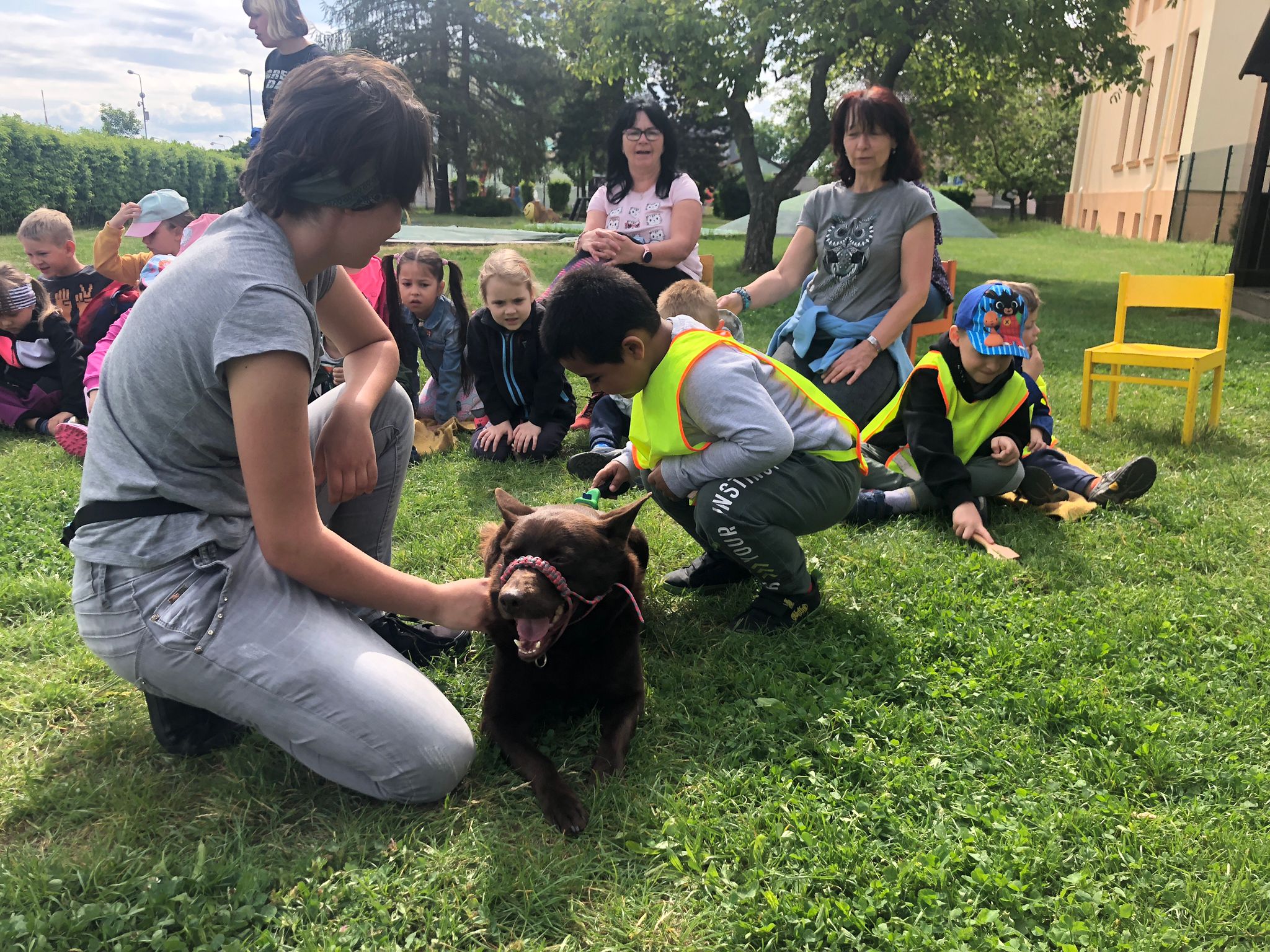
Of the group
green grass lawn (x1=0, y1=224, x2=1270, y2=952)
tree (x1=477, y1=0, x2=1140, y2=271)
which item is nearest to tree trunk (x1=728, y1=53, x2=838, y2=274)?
tree (x1=477, y1=0, x2=1140, y2=271)

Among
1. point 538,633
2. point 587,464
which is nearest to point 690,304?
point 587,464

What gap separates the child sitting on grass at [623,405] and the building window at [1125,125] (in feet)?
108

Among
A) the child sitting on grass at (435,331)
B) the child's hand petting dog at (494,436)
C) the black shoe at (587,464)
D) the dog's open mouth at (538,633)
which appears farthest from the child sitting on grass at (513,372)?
the dog's open mouth at (538,633)

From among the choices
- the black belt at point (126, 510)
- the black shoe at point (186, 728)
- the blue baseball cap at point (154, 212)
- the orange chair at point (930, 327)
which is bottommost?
the black shoe at point (186, 728)

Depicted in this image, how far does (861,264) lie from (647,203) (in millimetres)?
1661

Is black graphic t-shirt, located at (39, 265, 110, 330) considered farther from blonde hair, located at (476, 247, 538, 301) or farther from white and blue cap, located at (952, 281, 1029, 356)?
white and blue cap, located at (952, 281, 1029, 356)

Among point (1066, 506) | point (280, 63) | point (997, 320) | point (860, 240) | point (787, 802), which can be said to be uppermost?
point (280, 63)

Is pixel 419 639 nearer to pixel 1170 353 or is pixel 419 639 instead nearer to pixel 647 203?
pixel 647 203

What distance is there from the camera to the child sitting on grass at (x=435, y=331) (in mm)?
6309

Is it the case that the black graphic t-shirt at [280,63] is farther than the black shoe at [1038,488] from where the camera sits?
Yes

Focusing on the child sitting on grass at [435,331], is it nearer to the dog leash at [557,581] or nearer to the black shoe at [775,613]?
the black shoe at [775,613]

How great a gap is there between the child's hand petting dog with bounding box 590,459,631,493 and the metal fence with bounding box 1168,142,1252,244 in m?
22.2

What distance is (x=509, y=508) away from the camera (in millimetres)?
2693

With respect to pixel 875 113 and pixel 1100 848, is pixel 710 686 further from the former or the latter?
pixel 875 113
